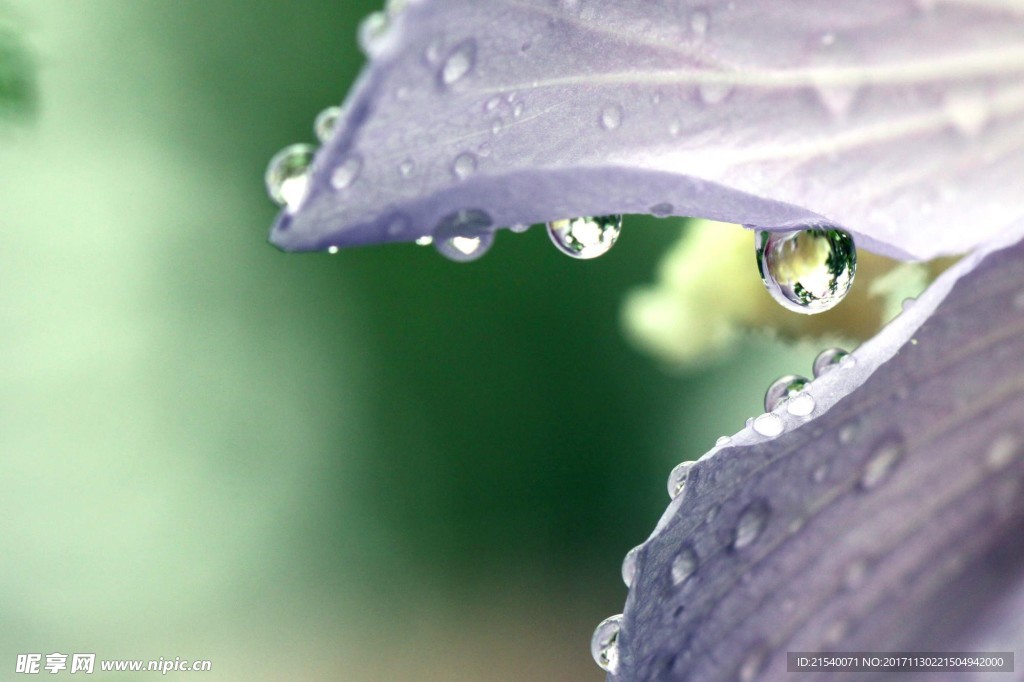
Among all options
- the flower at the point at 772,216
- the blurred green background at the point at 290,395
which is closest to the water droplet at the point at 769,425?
the flower at the point at 772,216

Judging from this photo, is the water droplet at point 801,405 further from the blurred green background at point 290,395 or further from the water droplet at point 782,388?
the blurred green background at point 290,395

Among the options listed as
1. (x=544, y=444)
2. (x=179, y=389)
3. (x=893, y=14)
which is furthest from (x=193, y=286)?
(x=893, y=14)

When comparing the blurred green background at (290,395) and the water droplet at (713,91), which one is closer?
the water droplet at (713,91)

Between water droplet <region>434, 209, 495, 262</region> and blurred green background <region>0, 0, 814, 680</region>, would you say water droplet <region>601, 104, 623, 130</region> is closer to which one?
water droplet <region>434, 209, 495, 262</region>

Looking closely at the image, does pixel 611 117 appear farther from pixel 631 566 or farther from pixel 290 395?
pixel 290 395

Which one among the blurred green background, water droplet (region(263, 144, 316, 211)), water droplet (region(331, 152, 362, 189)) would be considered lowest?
water droplet (region(331, 152, 362, 189))

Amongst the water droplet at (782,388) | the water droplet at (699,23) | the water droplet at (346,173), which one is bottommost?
the water droplet at (782,388)

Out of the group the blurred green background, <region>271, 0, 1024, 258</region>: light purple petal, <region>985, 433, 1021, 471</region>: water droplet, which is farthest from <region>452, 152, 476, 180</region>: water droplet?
the blurred green background
